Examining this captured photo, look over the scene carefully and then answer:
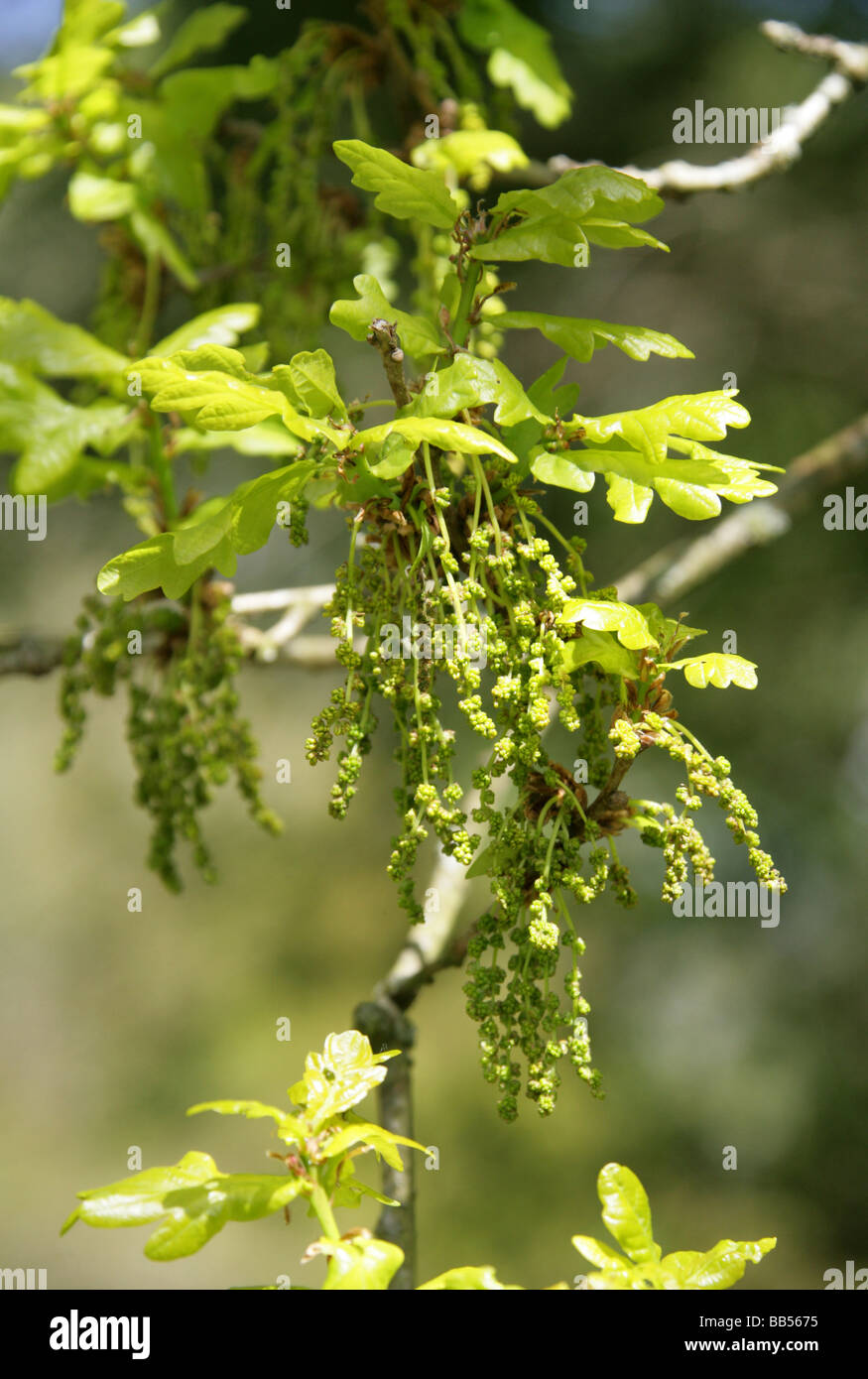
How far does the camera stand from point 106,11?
1.37 meters

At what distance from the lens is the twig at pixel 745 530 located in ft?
5.06

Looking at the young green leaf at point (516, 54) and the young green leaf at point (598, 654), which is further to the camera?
the young green leaf at point (516, 54)

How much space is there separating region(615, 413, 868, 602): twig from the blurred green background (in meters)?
0.47

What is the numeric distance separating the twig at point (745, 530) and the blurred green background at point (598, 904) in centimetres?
47

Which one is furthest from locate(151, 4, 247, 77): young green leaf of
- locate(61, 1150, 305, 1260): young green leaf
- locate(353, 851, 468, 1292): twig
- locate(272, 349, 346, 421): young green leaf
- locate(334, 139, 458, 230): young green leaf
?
locate(61, 1150, 305, 1260): young green leaf

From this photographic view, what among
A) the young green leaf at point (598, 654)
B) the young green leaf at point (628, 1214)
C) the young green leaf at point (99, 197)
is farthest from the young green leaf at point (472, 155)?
the young green leaf at point (628, 1214)

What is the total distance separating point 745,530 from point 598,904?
125 cm

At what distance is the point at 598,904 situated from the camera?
2.61 metres

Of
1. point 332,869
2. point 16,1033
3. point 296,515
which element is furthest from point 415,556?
point 16,1033

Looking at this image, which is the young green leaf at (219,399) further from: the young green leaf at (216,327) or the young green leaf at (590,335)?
the young green leaf at (216,327)

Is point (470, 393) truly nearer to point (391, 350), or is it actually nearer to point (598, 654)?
point (391, 350)

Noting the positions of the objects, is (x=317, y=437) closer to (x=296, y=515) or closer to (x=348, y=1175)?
(x=296, y=515)

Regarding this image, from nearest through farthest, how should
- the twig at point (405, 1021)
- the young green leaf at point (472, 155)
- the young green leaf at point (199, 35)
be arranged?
the twig at point (405, 1021) < the young green leaf at point (472, 155) < the young green leaf at point (199, 35)

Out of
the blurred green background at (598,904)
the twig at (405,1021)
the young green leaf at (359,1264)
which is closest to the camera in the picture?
the young green leaf at (359,1264)
